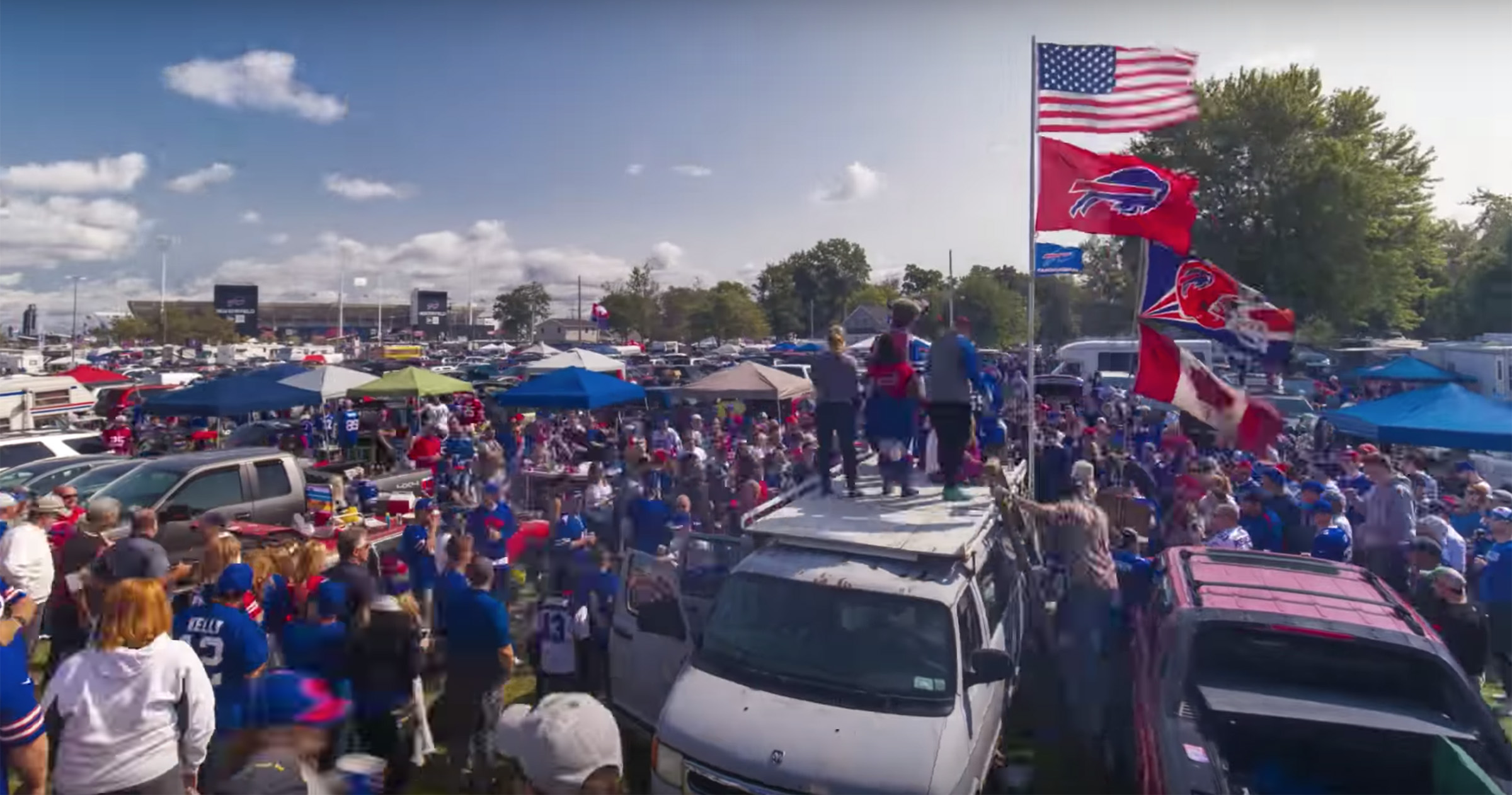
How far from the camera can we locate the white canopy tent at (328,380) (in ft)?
55.6

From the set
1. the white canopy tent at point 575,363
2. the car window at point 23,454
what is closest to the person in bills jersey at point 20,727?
the car window at point 23,454

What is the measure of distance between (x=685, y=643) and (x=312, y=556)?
255 centimetres

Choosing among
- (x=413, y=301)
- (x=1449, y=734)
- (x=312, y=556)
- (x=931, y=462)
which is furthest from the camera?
(x=413, y=301)

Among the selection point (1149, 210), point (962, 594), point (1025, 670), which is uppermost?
point (1149, 210)

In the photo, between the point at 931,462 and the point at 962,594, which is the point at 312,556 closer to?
the point at 962,594

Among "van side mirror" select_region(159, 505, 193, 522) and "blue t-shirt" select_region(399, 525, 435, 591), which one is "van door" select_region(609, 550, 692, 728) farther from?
"van side mirror" select_region(159, 505, 193, 522)

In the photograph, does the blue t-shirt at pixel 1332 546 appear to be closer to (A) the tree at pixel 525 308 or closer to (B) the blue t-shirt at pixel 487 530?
(B) the blue t-shirt at pixel 487 530

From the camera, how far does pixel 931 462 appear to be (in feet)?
26.7

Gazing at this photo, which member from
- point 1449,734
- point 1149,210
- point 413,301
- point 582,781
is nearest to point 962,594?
point 1449,734

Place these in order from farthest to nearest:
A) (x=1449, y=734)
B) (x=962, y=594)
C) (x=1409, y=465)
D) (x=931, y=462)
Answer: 1. (x=1409, y=465)
2. (x=931, y=462)
3. (x=962, y=594)
4. (x=1449, y=734)

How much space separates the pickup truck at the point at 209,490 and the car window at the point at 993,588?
7.88 meters

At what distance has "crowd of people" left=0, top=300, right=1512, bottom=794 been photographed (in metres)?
3.75

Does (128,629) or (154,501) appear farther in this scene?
(154,501)

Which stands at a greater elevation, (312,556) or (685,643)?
(312,556)
